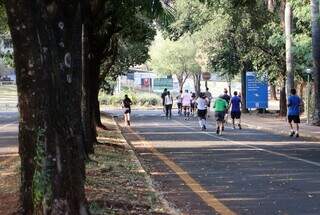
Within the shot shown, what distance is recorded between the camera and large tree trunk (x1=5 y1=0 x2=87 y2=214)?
6.29 metres

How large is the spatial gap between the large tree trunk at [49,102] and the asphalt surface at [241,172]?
9.75ft

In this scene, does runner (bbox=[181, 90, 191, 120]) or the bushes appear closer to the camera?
runner (bbox=[181, 90, 191, 120])

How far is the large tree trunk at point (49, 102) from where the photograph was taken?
6.29 meters

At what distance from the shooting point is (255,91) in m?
42.3

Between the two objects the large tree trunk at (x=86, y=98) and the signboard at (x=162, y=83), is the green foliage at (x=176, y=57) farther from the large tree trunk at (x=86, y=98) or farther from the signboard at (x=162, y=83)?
the large tree trunk at (x=86, y=98)

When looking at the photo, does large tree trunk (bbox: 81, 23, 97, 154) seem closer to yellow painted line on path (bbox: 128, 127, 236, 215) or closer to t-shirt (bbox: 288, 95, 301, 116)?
yellow painted line on path (bbox: 128, 127, 236, 215)

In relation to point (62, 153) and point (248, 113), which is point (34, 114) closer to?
point (62, 153)

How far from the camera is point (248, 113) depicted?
145ft

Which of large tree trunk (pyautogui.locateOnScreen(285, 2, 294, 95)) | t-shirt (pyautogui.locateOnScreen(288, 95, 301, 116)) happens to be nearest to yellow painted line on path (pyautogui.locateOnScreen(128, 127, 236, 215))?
t-shirt (pyautogui.locateOnScreen(288, 95, 301, 116))

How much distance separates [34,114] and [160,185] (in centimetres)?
541

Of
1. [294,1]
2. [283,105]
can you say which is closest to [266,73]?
[283,105]

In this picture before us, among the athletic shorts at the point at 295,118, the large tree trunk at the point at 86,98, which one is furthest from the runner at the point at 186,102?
the large tree trunk at the point at 86,98

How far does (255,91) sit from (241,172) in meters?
29.5

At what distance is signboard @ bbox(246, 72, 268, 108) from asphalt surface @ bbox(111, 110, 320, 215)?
63.0 feet
